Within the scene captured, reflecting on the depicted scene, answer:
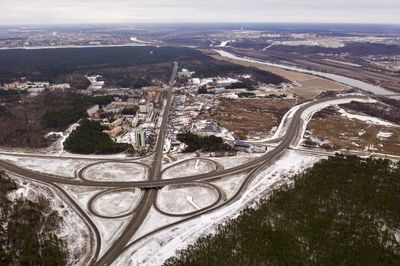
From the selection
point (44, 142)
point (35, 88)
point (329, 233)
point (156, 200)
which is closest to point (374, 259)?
point (329, 233)

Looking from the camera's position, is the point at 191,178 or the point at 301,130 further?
the point at 301,130

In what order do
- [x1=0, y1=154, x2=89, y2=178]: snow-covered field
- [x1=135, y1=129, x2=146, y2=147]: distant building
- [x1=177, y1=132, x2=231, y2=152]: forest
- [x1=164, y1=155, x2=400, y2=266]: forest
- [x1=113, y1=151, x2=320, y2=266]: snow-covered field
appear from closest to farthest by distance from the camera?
[x1=164, y1=155, x2=400, y2=266]: forest → [x1=113, y1=151, x2=320, y2=266]: snow-covered field → [x1=0, y1=154, x2=89, y2=178]: snow-covered field → [x1=177, y1=132, x2=231, y2=152]: forest → [x1=135, y1=129, x2=146, y2=147]: distant building

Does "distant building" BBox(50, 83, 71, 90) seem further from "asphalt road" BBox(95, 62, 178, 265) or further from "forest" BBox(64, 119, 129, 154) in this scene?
"asphalt road" BBox(95, 62, 178, 265)

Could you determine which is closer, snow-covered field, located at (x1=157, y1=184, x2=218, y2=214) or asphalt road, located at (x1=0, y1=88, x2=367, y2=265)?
asphalt road, located at (x1=0, y1=88, x2=367, y2=265)

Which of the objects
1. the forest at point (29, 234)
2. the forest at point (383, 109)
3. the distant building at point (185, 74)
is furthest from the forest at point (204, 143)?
the distant building at point (185, 74)

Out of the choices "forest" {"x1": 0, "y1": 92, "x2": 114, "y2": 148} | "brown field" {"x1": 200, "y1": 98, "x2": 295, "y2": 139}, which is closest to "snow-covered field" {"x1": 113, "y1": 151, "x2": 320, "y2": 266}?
"brown field" {"x1": 200, "y1": 98, "x2": 295, "y2": 139}

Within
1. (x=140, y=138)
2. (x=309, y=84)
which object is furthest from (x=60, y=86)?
(x=309, y=84)

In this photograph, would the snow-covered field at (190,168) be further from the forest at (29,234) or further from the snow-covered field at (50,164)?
the forest at (29,234)

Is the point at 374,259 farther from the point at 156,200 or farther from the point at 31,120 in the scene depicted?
the point at 31,120
